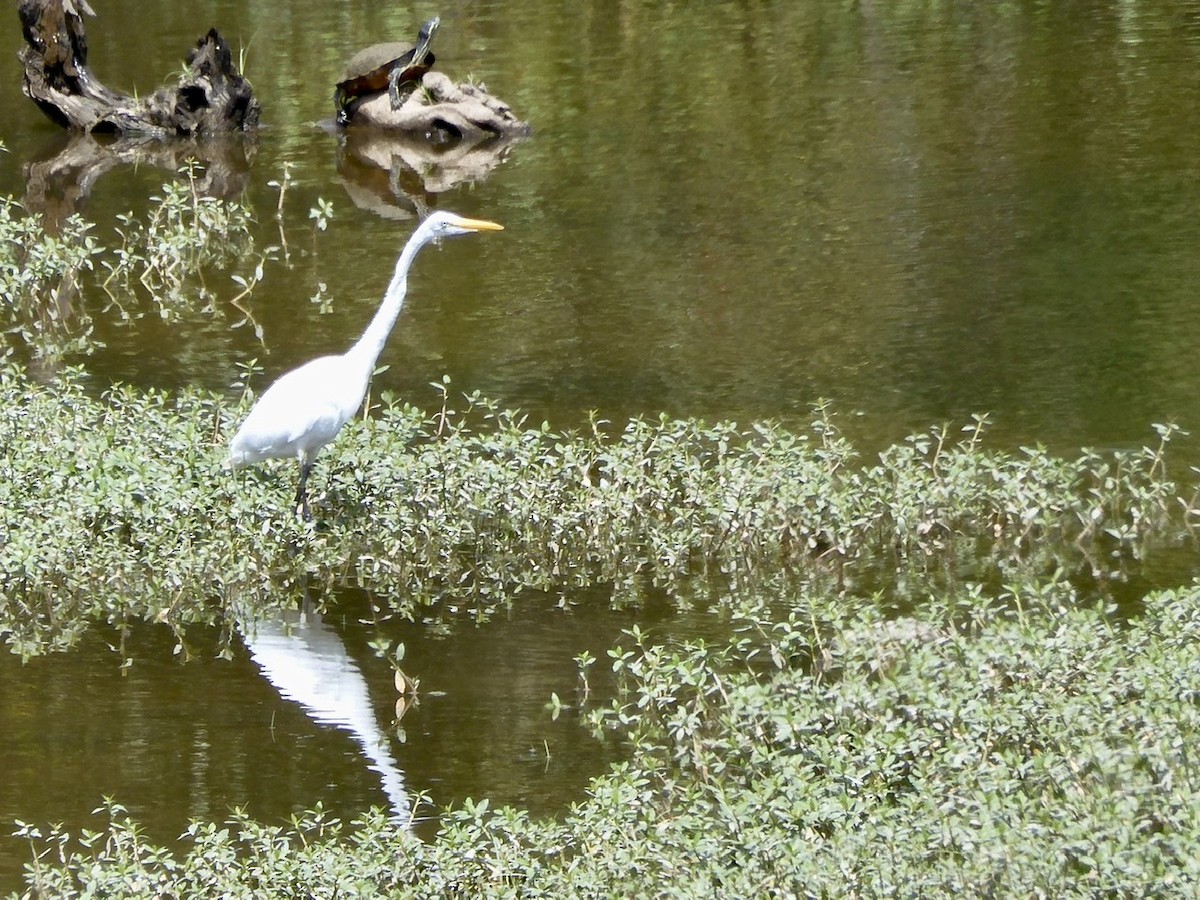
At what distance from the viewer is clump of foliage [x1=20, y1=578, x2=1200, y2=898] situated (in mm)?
4617

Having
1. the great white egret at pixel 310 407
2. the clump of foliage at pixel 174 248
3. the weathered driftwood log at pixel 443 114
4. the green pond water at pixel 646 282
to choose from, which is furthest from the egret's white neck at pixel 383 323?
the weathered driftwood log at pixel 443 114

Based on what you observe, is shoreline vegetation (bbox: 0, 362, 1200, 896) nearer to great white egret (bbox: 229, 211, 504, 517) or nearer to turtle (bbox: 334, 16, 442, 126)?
great white egret (bbox: 229, 211, 504, 517)

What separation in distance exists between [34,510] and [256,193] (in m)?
7.89

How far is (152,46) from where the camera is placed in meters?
21.6

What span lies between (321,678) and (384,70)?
36.0 ft

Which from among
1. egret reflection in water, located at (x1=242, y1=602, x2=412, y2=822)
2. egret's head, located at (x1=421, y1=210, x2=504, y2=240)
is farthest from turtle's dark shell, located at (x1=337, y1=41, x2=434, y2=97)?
egret reflection in water, located at (x1=242, y1=602, x2=412, y2=822)

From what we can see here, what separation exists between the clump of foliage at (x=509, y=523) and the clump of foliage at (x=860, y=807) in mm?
1658

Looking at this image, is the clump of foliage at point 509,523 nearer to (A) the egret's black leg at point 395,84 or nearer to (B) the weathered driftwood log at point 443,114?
(B) the weathered driftwood log at point 443,114

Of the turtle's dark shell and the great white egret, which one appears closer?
the great white egret

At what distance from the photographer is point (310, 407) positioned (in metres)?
7.86

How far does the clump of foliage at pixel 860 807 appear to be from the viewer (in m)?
4.62

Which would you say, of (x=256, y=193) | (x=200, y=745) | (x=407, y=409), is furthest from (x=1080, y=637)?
(x=256, y=193)

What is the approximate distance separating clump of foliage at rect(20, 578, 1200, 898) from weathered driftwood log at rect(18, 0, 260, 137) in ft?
40.1

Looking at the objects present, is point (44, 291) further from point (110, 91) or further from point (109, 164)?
point (110, 91)
